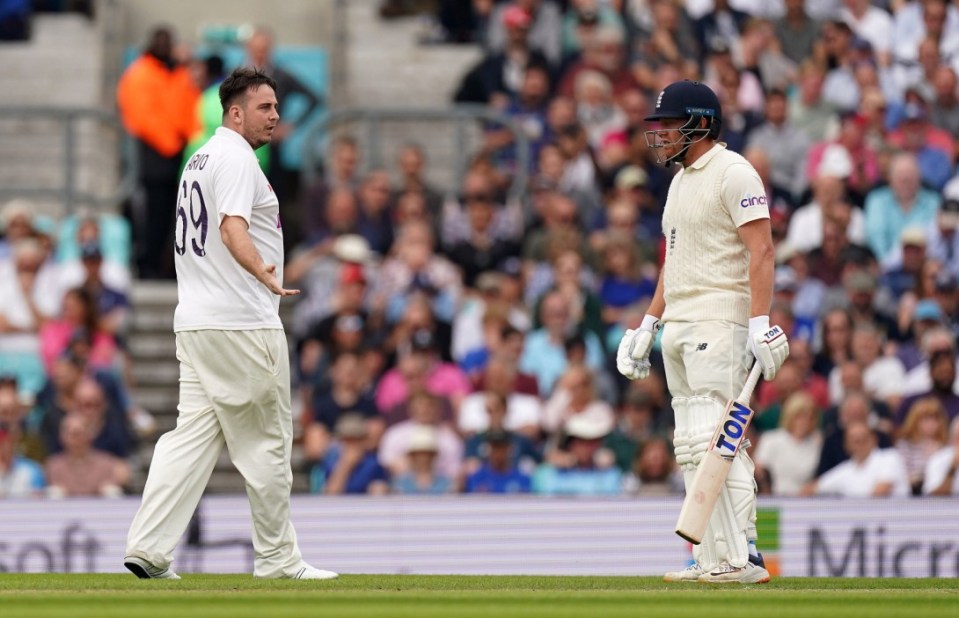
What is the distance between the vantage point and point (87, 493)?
14742mm

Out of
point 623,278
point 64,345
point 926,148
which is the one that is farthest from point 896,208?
point 64,345

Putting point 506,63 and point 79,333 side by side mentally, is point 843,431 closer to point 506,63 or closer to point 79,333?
point 506,63

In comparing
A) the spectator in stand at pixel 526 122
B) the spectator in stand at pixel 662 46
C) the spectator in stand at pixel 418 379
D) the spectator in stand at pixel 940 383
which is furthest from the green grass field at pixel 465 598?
the spectator in stand at pixel 662 46

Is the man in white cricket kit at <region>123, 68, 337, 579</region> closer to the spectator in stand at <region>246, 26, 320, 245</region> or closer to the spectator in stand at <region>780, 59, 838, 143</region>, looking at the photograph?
the spectator in stand at <region>246, 26, 320, 245</region>

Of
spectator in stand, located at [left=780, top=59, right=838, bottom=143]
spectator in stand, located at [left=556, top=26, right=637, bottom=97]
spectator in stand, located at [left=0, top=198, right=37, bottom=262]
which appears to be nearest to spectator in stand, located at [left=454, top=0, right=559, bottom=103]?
spectator in stand, located at [left=556, top=26, right=637, bottom=97]

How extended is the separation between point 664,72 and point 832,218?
8.16 ft

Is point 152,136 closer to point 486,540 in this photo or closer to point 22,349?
point 22,349

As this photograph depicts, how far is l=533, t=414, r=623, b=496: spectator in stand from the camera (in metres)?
14.6

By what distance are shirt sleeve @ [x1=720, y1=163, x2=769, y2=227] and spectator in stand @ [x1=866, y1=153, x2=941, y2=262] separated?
26.8 feet

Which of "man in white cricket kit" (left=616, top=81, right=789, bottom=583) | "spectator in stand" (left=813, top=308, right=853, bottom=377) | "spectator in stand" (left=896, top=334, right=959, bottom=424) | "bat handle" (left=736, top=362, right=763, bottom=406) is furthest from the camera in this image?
"spectator in stand" (left=813, top=308, right=853, bottom=377)

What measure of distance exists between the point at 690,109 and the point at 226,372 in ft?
8.22

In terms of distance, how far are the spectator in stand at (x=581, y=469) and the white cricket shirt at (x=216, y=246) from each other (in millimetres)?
5672

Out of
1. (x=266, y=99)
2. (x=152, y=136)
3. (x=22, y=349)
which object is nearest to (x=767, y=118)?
(x=152, y=136)

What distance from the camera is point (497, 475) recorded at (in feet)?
47.8
